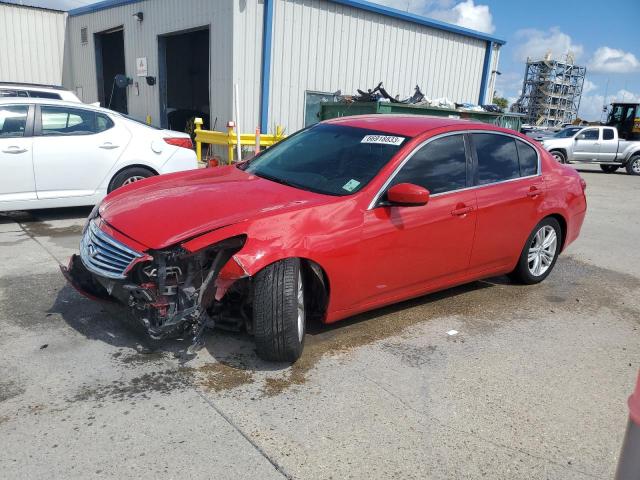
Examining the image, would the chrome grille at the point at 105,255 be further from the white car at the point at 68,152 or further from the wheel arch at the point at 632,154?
the wheel arch at the point at 632,154

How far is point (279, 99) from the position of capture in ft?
45.8

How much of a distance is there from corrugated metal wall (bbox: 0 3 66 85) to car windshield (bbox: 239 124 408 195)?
19571mm

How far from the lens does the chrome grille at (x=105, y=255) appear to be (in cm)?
323

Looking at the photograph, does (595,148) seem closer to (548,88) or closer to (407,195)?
(407,195)

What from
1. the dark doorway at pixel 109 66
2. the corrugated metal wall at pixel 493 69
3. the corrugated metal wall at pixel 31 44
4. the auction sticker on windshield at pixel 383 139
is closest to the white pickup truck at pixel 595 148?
the corrugated metal wall at pixel 493 69

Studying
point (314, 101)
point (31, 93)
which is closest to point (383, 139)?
point (31, 93)

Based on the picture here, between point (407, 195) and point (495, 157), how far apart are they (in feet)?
4.93

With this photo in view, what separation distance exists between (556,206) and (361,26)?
37.9 ft

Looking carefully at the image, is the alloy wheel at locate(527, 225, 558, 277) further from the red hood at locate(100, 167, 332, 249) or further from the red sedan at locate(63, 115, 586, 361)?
the red hood at locate(100, 167, 332, 249)

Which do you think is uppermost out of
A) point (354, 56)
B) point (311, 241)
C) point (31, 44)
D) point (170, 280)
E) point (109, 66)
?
point (31, 44)

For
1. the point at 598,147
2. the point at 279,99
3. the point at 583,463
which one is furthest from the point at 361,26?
Answer: the point at 583,463

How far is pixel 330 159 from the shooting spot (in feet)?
13.8

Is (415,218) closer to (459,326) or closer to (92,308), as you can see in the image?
(459,326)

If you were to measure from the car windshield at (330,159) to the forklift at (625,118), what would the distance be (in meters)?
25.4
